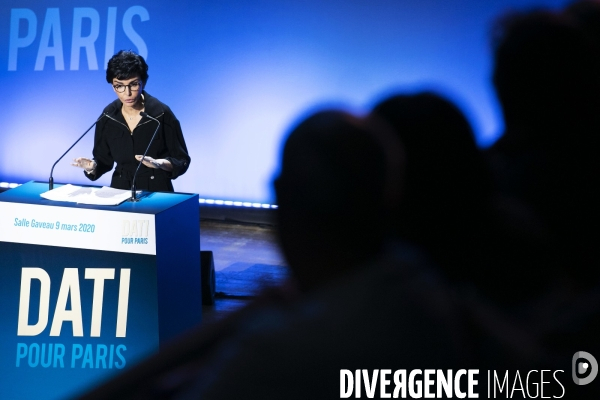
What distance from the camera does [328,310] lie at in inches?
23.8

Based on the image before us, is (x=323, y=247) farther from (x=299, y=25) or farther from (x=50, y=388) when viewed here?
(x=299, y=25)

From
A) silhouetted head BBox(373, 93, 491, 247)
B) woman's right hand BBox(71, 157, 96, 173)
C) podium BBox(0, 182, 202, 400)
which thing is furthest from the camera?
woman's right hand BBox(71, 157, 96, 173)

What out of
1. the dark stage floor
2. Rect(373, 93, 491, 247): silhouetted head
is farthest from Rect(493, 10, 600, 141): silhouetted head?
the dark stage floor

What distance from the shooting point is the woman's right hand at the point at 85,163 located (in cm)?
350

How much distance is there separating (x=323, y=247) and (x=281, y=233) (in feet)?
0.13

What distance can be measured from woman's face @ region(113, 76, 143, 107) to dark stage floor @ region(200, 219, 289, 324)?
1103 mm

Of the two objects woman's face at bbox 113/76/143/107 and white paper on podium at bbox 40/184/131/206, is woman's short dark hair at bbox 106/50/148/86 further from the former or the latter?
white paper on podium at bbox 40/184/131/206

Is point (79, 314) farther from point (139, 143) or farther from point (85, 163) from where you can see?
point (139, 143)

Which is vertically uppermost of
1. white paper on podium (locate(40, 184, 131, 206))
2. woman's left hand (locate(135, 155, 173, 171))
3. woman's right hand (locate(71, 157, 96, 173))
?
woman's right hand (locate(71, 157, 96, 173))

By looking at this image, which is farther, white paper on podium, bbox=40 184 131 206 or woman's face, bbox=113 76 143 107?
woman's face, bbox=113 76 143 107

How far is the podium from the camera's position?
288 centimetres

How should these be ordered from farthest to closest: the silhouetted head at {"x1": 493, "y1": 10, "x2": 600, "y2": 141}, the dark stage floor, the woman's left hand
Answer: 1. the dark stage floor
2. the woman's left hand
3. the silhouetted head at {"x1": 493, "y1": 10, "x2": 600, "y2": 141}

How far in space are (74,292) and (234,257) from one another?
9.49ft

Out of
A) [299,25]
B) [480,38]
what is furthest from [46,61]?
[480,38]
